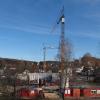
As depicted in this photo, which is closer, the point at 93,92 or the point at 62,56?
the point at 93,92

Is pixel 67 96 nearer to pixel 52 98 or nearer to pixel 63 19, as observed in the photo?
pixel 52 98

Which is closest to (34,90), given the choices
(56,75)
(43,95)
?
(43,95)

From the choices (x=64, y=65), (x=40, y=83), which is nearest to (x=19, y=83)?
(x=40, y=83)

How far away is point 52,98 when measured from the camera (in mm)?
64438

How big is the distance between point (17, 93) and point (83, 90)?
14825 millimetres

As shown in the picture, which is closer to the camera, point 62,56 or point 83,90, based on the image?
point 83,90

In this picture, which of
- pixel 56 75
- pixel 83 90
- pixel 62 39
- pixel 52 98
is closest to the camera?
pixel 52 98

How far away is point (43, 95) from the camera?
64562 mm

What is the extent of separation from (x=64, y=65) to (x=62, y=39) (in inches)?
335

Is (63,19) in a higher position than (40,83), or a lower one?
higher

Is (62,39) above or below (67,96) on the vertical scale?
above

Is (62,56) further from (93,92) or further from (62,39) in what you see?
(93,92)

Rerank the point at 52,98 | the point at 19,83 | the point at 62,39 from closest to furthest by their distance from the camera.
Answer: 1. the point at 52,98
2. the point at 62,39
3. the point at 19,83

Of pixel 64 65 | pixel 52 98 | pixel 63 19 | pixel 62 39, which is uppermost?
pixel 63 19
